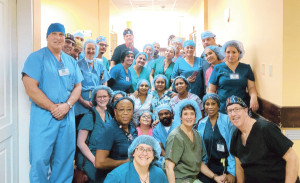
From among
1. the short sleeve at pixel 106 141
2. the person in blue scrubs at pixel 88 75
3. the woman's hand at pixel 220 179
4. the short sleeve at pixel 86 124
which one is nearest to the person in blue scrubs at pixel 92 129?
the short sleeve at pixel 86 124

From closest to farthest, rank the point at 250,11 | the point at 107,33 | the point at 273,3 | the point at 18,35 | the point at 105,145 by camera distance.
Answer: the point at 105,145, the point at 18,35, the point at 273,3, the point at 250,11, the point at 107,33

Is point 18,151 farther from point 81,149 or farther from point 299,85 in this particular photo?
point 299,85

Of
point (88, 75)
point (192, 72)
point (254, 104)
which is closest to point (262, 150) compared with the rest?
point (254, 104)

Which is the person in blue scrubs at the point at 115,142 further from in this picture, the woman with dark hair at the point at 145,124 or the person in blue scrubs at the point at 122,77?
the person in blue scrubs at the point at 122,77

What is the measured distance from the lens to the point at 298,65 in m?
2.36

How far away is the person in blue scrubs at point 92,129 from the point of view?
2.53m

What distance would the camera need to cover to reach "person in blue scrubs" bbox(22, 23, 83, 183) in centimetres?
219

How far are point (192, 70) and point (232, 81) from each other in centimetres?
80

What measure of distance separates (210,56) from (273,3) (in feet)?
3.29

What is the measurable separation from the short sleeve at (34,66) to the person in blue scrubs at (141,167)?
3.08 feet

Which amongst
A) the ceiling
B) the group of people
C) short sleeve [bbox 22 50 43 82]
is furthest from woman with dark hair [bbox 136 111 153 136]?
the ceiling

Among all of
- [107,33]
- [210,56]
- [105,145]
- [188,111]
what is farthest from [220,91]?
[107,33]

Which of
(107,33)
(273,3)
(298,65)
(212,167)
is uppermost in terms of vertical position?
(107,33)

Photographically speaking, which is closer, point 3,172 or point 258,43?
point 3,172
